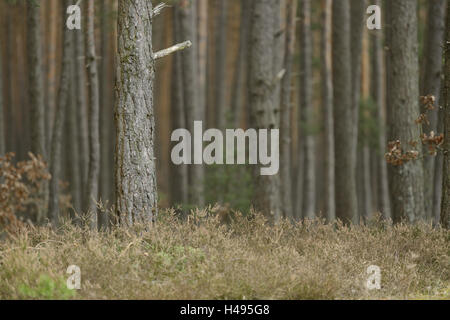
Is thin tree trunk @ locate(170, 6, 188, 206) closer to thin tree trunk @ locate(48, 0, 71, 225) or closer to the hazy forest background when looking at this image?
the hazy forest background

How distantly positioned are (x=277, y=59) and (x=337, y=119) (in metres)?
3.14

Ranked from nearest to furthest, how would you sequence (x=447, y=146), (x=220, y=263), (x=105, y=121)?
(x=220, y=263)
(x=447, y=146)
(x=105, y=121)

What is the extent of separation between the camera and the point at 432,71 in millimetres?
13680

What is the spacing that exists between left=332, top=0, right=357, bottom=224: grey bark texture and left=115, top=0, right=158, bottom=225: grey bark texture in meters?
7.74

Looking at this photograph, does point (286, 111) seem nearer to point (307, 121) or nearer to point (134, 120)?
point (307, 121)

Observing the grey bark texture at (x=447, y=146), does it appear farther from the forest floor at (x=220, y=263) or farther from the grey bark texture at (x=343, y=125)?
the grey bark texture at (x=343, y=125)

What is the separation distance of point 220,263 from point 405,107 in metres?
6.05

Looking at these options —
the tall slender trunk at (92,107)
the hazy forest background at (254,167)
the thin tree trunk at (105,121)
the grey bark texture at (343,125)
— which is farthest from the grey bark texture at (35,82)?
the grey bark texture at (343,125)

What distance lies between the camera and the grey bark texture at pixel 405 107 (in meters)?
11.7

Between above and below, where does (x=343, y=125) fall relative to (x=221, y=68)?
below

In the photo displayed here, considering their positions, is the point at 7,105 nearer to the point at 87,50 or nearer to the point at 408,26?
the point at 87,50

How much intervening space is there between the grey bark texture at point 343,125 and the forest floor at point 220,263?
253 inches

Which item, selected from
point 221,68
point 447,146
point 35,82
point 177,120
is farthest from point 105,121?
point 447,146
